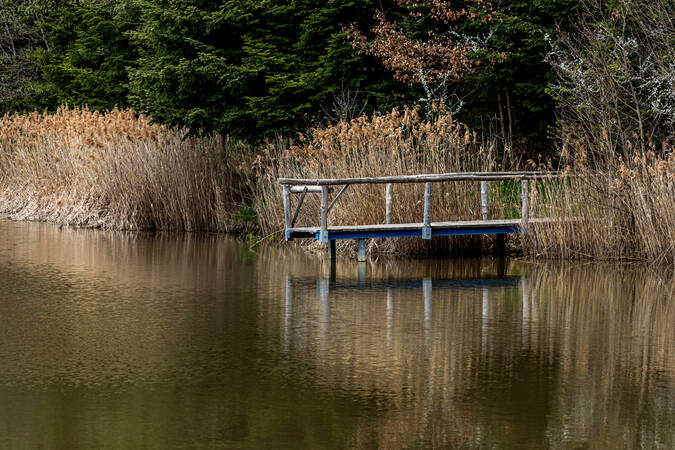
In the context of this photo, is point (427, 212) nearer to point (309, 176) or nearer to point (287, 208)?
point (287, 208)

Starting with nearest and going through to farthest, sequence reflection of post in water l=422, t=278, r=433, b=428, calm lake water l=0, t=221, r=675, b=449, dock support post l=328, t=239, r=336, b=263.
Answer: calm lake water l=0, t=221, r=675, b=449
reflection of post in water l=422, t=278, r=433, b=428
dock support post l=328, t=239, r=336, b=263

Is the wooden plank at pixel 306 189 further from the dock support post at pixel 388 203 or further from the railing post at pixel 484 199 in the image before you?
the railing post at pixel 484 199

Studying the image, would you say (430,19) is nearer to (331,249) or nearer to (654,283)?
(331,249)

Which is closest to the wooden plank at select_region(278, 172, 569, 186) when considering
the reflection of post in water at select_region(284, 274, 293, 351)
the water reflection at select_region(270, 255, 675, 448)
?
the water reflection at select_region(270, 255, 675, 448)

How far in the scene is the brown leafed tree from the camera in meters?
23.8

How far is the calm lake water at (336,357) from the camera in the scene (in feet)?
23.0

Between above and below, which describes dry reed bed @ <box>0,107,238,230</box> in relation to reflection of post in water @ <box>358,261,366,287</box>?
above

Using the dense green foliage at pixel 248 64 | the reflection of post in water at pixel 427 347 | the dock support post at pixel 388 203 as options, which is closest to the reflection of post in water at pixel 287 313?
the reflection of post in water at pixel 427 347

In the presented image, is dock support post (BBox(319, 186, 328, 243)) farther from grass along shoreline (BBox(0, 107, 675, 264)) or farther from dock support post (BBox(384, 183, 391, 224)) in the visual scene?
grass along shoreline (BBox(0, 107, 675, 264))

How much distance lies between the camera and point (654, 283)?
14.4 m

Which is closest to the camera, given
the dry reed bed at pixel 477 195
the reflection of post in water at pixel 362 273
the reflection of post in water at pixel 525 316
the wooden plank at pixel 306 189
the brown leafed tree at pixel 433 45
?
the reflection of post in water at pixel 525 316

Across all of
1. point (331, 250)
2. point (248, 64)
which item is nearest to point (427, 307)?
point (331, 250)

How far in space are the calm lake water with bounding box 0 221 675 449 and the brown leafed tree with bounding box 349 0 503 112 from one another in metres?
8.86

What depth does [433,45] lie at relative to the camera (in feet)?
81.2
